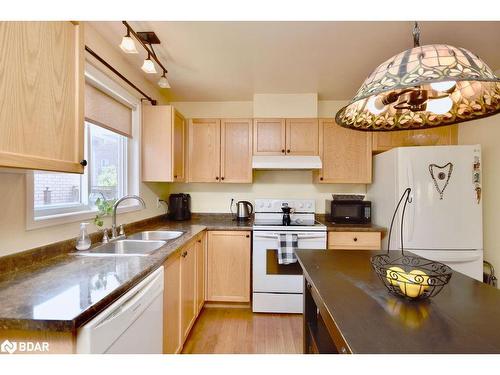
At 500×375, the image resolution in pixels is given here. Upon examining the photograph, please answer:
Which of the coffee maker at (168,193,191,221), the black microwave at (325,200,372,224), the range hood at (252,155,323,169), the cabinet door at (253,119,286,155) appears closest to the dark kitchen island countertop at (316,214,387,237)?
the black microwave at (325,200,372,224)

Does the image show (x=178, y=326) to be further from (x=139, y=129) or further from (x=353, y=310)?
(x=139, y=129)

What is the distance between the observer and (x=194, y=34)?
1.75 m

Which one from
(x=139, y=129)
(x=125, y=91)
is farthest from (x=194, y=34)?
(x=139, y=129)

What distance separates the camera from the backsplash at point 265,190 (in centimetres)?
311

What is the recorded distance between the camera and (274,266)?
2.45 m

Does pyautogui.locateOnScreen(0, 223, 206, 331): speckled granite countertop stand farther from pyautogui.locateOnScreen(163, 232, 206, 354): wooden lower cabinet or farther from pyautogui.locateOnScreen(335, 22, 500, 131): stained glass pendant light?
pyautogui.locateOnScreen(335, 22, 500, 131): stained glass pendant light

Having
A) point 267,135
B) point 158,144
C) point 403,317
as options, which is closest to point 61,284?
point 403,317

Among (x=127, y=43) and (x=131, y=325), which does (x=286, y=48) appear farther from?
(x=131, y=325)

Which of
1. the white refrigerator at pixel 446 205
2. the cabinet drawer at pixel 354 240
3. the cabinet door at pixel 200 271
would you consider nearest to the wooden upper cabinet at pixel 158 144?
the cabinet door at pixel 200 271

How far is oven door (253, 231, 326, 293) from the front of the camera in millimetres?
2420

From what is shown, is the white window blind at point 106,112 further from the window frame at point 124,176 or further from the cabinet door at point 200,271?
the cabinet door at point 200,271

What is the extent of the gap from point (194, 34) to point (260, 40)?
19.2 inches

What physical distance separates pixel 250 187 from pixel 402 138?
1873 mm

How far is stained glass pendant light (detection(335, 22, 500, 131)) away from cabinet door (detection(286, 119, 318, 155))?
1553mm
